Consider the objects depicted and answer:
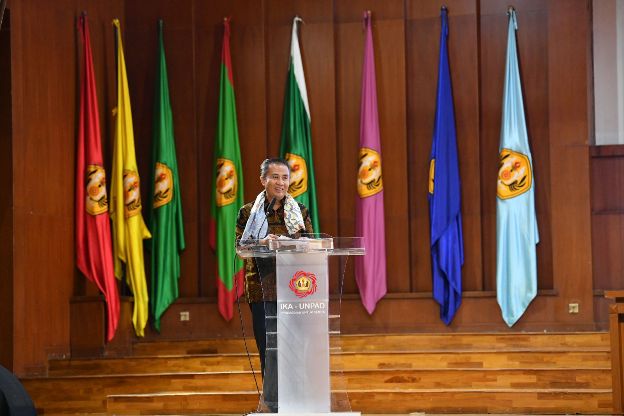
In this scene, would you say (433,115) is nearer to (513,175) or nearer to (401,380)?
(513,175)

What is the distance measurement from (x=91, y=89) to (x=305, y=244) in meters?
4.05

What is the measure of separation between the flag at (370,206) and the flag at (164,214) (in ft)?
5.05

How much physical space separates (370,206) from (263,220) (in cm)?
373

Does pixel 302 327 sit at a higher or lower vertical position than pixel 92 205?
lower

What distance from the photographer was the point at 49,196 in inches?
301

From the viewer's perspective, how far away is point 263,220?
16.3 feet

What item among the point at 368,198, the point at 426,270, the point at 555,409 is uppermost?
the point at 368,198

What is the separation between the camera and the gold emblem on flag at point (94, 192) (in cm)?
797

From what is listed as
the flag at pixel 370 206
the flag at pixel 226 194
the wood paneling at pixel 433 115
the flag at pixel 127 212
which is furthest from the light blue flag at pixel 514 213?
the flag at pixel 127 212

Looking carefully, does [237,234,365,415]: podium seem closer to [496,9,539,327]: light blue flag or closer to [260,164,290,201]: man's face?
[260,164,290,201]: man's face

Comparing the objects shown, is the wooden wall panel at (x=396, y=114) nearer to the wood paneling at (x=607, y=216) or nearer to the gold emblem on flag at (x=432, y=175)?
the wood paneling at (x=607, y=216)

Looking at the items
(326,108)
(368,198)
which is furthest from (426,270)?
(326,108)

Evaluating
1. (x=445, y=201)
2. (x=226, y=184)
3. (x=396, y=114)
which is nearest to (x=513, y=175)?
(x=445, y=201)

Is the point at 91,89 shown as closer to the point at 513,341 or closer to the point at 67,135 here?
the point at 67,135
